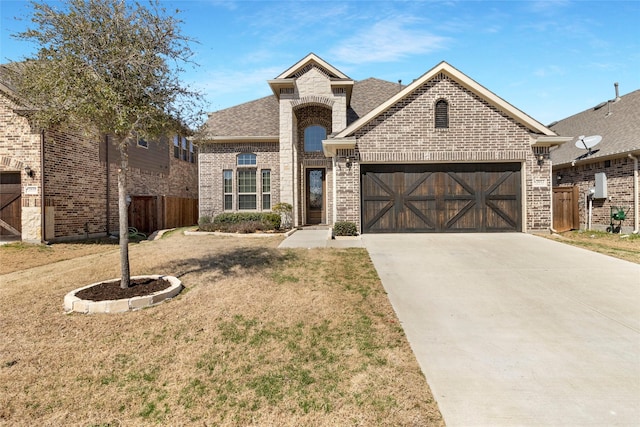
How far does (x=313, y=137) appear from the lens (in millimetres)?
16375

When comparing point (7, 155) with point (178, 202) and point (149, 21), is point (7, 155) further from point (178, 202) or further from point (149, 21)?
point (149, 21)

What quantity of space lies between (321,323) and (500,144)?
34.2 feet

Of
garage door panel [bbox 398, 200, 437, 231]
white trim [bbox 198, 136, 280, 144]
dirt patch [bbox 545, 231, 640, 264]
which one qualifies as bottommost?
dirt patch [bbox 545, 231, 640, 264]

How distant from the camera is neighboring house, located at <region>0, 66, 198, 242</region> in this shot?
39.2 ft

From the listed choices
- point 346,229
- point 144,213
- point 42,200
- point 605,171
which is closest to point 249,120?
point 144,213

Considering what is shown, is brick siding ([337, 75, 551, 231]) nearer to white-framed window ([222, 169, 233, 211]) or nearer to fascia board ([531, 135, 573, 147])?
fascia board ([531, 135, 573, 147])

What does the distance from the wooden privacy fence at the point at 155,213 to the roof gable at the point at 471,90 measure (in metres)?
12.7

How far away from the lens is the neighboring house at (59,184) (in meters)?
12.0

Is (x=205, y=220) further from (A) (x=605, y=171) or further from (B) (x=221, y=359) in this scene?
(A) (x=605, y=171)

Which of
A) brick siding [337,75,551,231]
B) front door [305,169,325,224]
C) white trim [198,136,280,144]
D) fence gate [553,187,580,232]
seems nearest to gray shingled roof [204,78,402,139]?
white trim [198,136,280,144]

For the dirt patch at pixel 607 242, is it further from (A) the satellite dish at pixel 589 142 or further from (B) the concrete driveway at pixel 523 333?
(A) the satellite dish at pixel 589 142

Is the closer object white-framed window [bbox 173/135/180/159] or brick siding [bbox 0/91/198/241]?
brick siding [bbox 0/91/198/241]

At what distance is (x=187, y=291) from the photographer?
6.07 m

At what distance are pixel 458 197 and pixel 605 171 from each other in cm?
879
